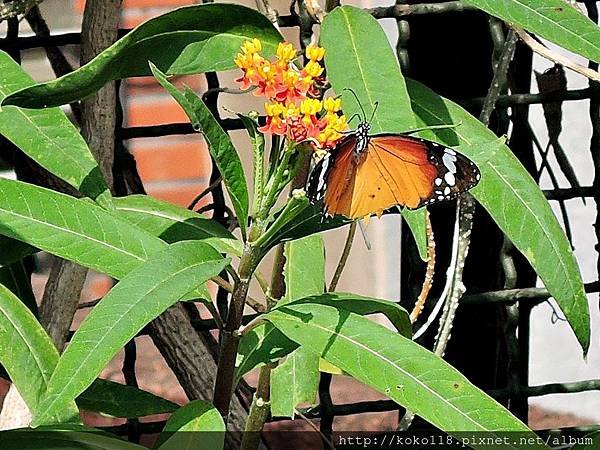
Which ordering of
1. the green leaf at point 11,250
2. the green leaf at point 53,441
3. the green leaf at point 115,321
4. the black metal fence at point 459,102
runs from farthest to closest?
the black metal fence at point 459,102 < the green leaf at point 11,250 < the green leaf at point 53,441 < the green leaf at point 115,321

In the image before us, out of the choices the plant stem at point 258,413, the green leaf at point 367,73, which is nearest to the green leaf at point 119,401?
the plant stem at point 258,413

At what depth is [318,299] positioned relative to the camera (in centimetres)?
66

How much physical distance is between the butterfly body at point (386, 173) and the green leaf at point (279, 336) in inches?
3.6

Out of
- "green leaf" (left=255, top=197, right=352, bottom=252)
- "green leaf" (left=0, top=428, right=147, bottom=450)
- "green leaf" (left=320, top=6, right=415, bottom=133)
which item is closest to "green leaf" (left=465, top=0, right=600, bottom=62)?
"green leaf" (left=320, top=6, right=415, bottom=133)

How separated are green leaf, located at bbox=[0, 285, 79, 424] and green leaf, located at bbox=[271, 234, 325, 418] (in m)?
0.20

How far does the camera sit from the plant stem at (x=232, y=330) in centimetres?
63

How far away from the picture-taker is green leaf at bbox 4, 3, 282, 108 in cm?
60

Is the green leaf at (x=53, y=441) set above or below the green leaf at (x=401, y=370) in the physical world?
below

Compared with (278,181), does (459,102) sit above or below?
above

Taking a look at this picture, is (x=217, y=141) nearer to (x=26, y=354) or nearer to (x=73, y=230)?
(x=73, y=230)

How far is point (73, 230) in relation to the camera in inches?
25.7

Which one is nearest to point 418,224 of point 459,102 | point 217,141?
point 217,141

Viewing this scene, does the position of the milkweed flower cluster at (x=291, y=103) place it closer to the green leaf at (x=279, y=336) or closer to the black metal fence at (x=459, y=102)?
the green leaf at (x=279, y=336)

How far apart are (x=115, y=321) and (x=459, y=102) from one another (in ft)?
2.16
